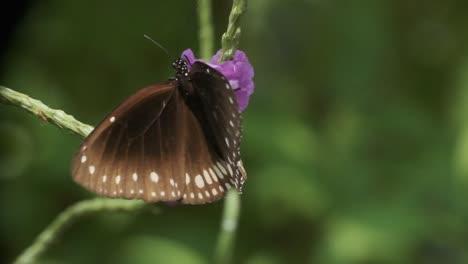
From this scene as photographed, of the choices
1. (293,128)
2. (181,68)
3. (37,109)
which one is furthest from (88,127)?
(293,128)

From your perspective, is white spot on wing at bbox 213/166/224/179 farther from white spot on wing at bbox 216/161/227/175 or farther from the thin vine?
the thin vine

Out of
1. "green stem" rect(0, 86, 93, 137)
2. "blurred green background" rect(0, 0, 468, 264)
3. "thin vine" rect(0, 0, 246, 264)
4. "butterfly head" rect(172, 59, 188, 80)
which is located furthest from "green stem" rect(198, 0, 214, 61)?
"blurred green background" rect(0, 0, 468, 264)

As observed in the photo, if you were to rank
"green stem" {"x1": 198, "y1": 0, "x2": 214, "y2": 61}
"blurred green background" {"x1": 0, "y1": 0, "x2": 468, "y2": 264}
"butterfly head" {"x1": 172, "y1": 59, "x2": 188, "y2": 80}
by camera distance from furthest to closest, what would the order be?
"blurred green background" {"x1": 0, "y1": 0, "x2": 468, "y2": 264}
"green stem" {"x1": 198, "y1": 0, "x2": 214, "y2": 61}
"butterfly head" {"x1": 172, "y1": 59, "x2": 188, "y2": 80}

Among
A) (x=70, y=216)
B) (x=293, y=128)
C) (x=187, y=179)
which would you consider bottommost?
(x=293, y=128)

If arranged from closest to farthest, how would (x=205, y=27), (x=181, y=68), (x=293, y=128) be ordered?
1. (x=181, y=68)
2. (x=205, y=27)
3. (x=293, y=128)

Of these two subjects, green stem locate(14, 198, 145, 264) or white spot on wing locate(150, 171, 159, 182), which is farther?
green stem locate(14, 198, 145, 264)

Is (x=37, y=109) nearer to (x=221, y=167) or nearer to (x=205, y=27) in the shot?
(x=221, y=167)

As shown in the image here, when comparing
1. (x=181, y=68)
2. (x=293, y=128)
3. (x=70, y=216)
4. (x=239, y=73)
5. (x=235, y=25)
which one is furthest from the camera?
(x=293, y=128)
